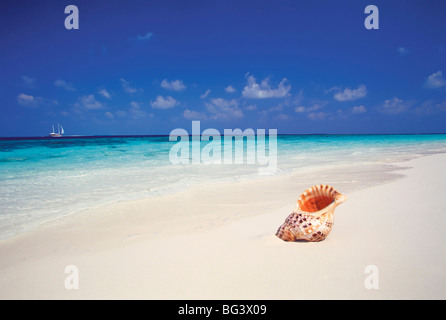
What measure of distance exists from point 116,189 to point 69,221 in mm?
2497

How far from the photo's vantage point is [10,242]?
335cm

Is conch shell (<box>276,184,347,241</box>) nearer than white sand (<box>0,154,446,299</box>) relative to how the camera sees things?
No

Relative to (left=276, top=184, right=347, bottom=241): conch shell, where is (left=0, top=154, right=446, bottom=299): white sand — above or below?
Answer: below

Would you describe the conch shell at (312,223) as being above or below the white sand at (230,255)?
above

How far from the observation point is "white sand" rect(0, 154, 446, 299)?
2.00 meters

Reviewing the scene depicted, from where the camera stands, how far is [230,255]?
258 cm

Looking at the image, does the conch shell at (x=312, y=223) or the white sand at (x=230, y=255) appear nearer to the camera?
the white sand at (x=230, y=255)

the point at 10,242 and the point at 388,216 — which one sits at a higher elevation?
the point at 388,216

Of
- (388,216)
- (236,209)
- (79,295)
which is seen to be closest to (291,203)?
(236,209)

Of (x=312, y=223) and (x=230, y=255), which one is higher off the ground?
(x=312, y=223)

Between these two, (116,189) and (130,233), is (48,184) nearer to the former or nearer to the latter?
(116,189)

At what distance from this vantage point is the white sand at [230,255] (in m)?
2.00
